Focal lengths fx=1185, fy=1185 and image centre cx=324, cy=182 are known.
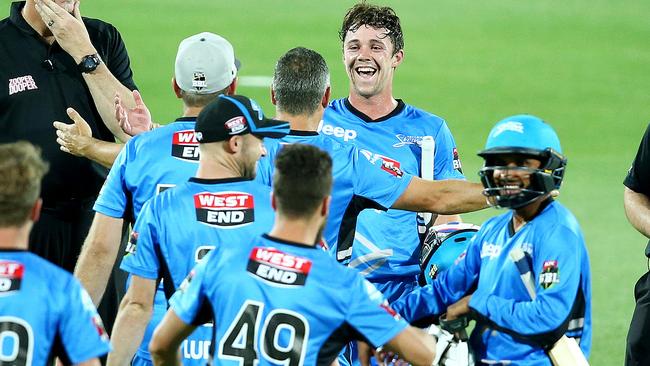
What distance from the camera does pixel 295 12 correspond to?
2511 centimetres

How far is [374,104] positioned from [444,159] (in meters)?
0.56

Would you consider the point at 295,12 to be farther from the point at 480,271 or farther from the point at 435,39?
the point at 480,271

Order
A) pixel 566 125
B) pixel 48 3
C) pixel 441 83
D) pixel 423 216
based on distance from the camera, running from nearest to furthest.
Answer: pixel 48 3, pixel 423 216, pixel 566 125, pixel 441 83

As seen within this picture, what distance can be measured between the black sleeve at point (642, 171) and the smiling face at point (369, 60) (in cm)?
158

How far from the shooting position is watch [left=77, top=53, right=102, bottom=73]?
6828mm

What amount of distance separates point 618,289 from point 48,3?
6157mm

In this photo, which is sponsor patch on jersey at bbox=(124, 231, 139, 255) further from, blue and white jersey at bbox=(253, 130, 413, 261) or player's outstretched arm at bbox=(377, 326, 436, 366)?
player's outstretched arm at bbox=(377, 326, 436, 366)

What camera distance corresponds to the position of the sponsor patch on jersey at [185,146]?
5.59 m

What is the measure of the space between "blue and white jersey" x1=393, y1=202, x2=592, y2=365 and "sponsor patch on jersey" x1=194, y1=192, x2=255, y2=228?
1.05 meters

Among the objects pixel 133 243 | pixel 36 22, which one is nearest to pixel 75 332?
pixel 133 243

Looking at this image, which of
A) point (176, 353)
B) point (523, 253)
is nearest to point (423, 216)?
point (523, 253)

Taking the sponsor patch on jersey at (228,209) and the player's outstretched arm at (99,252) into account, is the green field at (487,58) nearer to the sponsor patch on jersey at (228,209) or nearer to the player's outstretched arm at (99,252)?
the player's outstretched arm at (99,252)

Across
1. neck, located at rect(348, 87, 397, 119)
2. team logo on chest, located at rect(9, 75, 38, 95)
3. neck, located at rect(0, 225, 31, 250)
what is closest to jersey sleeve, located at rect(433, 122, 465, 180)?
neck, located at rect(348, 87, 397, 119)

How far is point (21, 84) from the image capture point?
6859mm
